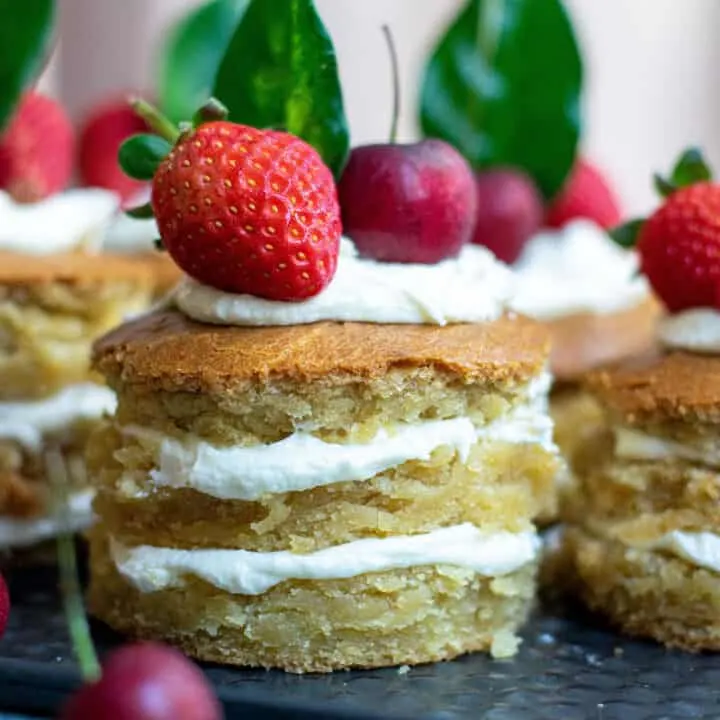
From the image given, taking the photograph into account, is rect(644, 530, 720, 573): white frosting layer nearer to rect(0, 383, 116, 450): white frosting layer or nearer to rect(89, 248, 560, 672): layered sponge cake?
rect(89, 248, 560, 672): layered sponge cake

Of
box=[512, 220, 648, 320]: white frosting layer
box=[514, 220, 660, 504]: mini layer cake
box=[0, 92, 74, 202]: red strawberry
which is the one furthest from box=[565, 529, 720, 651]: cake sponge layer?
box=[0, 92, 74, 202]: red strawberry

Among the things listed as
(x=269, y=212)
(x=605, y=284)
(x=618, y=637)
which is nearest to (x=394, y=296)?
(x=269, y=212)

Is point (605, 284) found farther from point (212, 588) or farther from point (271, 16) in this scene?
point (212, 588)

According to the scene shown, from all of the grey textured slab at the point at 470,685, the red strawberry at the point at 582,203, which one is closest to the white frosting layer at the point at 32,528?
the grey textured slab at the point at 470,685

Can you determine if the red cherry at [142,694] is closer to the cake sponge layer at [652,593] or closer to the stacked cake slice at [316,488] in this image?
the stacked cake slice at [316,488]

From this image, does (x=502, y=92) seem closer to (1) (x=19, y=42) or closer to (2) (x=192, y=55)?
(2) (x=192, y=55)

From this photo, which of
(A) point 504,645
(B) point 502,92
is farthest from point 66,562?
(B) point 502,92
